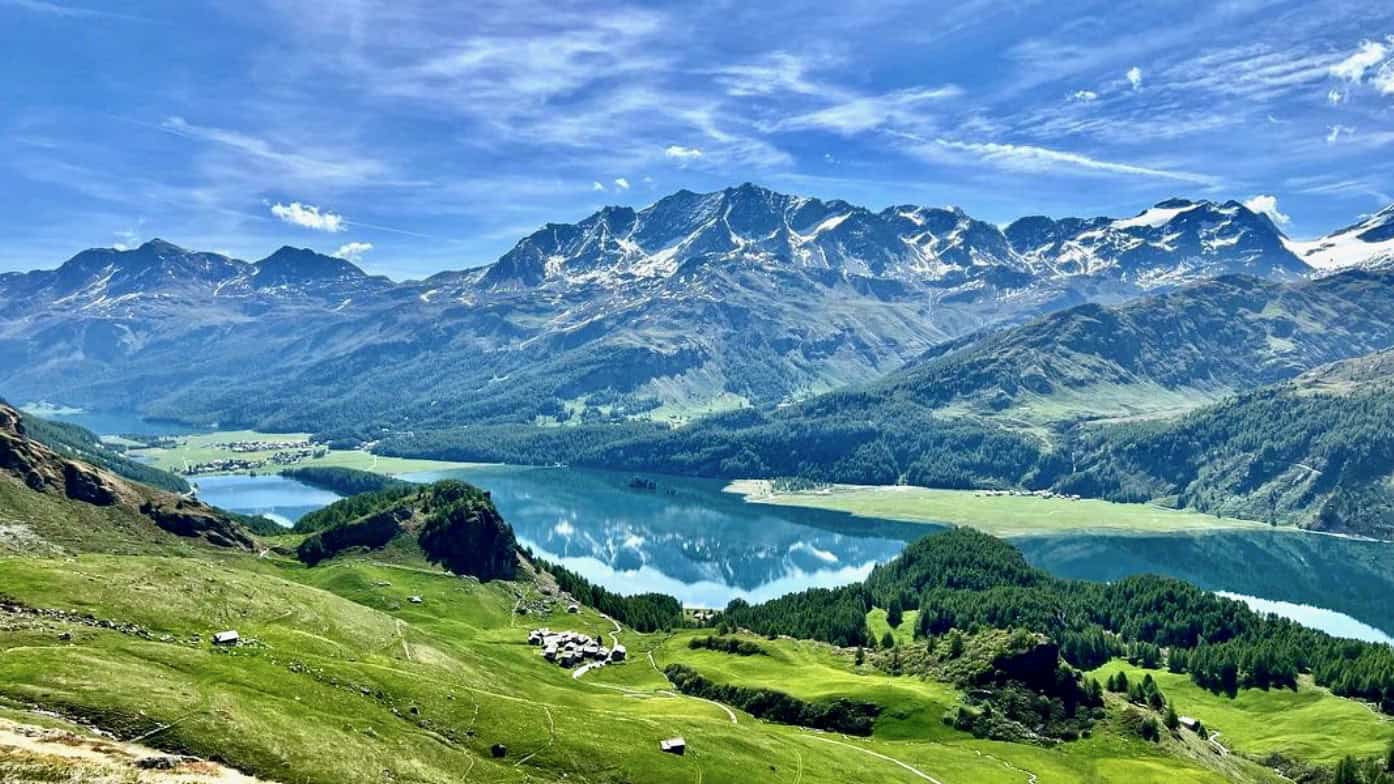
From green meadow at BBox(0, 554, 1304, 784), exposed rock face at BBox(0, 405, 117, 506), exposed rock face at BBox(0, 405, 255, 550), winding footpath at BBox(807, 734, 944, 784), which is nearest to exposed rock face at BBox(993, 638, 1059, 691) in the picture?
green meadow at BBox(0, 554, 1304, 784)

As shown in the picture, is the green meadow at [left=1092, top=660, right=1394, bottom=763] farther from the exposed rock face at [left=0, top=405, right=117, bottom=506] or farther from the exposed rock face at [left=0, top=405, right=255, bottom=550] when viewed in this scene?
the exposed rock face at [left=0, top=405, right=117, bottom=506]

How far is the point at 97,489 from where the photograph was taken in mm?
159250

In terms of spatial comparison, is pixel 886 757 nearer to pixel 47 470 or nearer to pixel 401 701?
pixel 401 701

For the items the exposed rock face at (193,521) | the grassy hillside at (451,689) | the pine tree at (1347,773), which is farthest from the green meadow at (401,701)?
the exposed rock face at (193,521)

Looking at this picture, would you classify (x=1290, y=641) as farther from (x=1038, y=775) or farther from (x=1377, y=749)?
(x=1038, y=775)

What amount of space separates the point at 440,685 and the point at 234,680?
17.9 meters

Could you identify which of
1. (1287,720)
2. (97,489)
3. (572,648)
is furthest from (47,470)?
(1287,720)

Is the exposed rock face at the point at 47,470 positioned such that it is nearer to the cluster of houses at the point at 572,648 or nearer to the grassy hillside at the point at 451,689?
the grassy hillside at the point at 451,689

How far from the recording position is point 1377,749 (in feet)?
456

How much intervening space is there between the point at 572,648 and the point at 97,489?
86.5m

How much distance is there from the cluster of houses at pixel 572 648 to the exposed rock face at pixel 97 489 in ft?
216

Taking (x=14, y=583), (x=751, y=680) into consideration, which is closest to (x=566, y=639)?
(x=751, y=680)

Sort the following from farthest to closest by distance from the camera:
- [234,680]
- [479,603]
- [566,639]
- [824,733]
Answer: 1. [479,603]
2. [566,639]
3. [824,733]
4. [234,680]

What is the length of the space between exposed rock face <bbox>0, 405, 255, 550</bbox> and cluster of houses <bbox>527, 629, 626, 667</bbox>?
2591 inches
